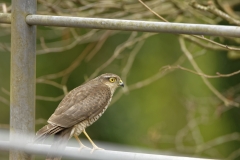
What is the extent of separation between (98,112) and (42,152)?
156 centimetres

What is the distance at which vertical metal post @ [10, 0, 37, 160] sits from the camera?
1.85m

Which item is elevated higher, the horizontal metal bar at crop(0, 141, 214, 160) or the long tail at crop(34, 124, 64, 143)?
the horizontal metal bar at crop(0, 141, 214, 160)

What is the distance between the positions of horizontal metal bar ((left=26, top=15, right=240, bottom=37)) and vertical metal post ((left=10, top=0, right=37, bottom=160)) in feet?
0.14

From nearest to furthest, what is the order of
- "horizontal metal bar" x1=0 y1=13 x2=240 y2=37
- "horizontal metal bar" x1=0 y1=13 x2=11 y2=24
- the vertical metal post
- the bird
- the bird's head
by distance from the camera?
"horizontal metal bar" x1=0 y1=13 x2=240 y2=37
the vertical metal post
"horizontal metal bar" x1=0 y1=13 x2=11 y2=24
the bird
the bird's head

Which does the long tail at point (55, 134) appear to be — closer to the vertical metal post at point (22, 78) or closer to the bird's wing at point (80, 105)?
the bird's wing at point (80, 105)

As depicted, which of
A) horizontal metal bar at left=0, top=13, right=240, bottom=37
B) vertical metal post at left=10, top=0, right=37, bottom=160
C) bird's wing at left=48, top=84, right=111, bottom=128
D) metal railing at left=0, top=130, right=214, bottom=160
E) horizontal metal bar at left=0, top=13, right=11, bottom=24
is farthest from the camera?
bird's wing at left=48, top=84, right=111, bottom=128

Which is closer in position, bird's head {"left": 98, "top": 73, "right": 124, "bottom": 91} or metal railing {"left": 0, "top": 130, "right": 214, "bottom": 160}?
metal railing {"left": 0, "top": 130, "right": 214, "bottom": 160}

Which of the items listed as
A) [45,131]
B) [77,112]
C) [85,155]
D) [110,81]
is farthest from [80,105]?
[85,155]

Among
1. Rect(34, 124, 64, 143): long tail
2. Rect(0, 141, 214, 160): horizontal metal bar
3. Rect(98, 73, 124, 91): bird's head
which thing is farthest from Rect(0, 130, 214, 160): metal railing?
Rect(98, 73, 124, 91): bird's head

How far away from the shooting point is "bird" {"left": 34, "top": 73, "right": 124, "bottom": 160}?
8.29 ft

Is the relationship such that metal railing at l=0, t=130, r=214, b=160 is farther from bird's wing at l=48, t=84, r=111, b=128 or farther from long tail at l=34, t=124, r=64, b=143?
bird's wing at l=48, t=84, r=111, b=128

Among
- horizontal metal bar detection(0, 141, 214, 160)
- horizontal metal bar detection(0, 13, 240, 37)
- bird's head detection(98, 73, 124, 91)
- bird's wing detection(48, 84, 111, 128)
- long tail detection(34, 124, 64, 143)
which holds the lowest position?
bird's head detection(98, 73, 124, 91)

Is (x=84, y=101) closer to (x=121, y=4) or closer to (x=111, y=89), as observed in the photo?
(x=111, y=89)

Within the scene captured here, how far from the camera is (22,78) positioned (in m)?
1.85
